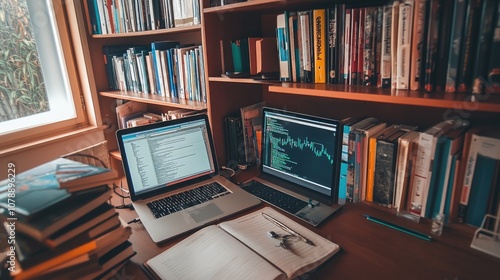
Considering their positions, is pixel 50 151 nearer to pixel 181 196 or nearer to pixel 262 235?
pixel 181 196

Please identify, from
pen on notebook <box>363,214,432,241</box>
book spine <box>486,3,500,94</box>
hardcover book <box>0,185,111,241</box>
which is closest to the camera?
hardcover book <box>0,185,111,241</box>

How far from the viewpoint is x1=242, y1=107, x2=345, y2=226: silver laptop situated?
1.14 m

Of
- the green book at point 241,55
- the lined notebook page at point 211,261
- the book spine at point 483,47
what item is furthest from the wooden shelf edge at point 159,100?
the book spine at point 483,47

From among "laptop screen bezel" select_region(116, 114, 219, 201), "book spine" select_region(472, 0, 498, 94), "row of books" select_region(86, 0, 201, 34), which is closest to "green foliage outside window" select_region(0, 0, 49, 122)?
"row of books" select_region(86, 0, 201, 34)

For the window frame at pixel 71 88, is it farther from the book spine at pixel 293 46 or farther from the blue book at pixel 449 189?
the blue book at pixel 449 189

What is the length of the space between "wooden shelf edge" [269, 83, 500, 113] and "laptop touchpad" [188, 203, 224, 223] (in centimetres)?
53

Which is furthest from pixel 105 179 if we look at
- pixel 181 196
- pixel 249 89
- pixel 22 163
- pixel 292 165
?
pixel 22 163

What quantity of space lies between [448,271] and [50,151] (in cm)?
221

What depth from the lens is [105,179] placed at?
30.5 inches

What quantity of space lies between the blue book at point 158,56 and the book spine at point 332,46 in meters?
0.99

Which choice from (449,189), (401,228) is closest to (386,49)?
(449,189)

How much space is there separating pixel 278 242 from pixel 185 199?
1.54 feet

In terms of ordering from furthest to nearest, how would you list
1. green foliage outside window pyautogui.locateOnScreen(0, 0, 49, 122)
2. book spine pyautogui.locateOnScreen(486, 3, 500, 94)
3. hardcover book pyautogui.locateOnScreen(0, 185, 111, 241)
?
green foliage outside window pyautogui.locateOnScreen(0, 0, 49, 122)
book spine pyautogui.locateOnScreen(486, 3, 500, 94)
hardcover book pyautogui.locateOnScreen(0, 185, 111, 241)

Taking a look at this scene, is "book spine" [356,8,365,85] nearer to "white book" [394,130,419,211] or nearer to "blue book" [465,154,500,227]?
"white book" [394,130,419,211]
